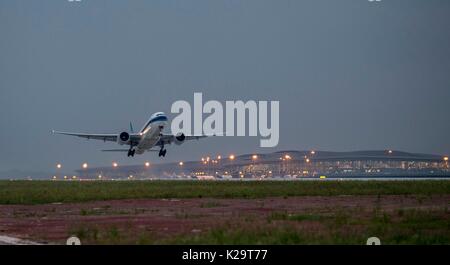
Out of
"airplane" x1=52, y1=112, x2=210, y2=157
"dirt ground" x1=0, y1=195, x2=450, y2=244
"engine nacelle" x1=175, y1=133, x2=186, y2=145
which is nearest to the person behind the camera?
"dirt ground" x1=0, y1=195, x2=450, y2=244

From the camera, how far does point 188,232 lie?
21422mm

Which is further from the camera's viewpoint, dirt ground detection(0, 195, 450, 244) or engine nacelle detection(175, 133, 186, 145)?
engine nacelle detection(175, 133, 186, 145)

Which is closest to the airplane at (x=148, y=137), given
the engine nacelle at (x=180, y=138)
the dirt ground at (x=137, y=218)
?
the engine nacelle at (x=180, y=138)

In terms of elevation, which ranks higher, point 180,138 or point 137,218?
point 180,138

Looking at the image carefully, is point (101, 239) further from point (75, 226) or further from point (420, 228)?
point (420, 228)

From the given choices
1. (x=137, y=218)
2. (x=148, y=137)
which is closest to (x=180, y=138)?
(x=148, y=137)

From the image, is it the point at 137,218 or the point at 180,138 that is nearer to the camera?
the point at 137,218

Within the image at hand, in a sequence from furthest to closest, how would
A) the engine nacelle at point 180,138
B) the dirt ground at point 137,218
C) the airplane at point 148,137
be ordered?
the engine nacelle at point 180,138 < the airplane at point 148,137 < the dirt ground at point 137,218

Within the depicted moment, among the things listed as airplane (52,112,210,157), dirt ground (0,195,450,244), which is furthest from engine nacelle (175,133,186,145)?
dirt ground (0,195,450,244)

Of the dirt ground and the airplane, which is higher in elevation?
the airplane

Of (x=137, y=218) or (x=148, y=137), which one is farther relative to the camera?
(x=148, y=137)

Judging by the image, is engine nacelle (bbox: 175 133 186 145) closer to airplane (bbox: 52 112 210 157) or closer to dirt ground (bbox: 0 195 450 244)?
airplane (bbox: 52 112 210 157)

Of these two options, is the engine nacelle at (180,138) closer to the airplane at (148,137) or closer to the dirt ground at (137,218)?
the airplane at (148,137)

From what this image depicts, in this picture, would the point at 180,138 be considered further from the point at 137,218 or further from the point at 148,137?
the point at 137,218
